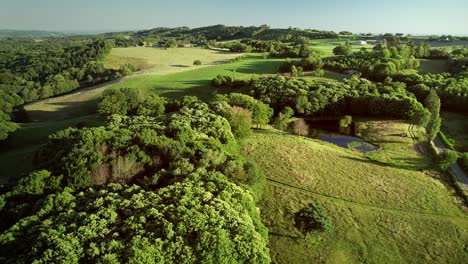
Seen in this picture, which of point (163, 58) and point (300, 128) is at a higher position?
point (163, 58)

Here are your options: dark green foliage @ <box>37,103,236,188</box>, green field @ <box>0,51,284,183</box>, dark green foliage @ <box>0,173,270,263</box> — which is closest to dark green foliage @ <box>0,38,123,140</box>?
green field @ <box>0,51,284,183</box>

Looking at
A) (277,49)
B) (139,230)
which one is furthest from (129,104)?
(277,49)

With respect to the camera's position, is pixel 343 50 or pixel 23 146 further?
pixel 343 50

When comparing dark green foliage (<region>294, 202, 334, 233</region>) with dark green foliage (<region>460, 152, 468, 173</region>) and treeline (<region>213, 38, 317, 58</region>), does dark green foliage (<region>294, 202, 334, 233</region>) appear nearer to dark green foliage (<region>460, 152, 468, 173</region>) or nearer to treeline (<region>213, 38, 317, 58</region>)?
dark green foliage (<region>460, 152, 468, 173</region>)

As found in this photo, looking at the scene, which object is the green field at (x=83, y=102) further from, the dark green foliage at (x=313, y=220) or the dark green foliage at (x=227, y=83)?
the dark green foliage at (x=313, y=220)

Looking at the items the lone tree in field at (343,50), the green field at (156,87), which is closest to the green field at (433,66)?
the lone tree in field at (343,50)

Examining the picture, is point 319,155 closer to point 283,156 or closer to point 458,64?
point 283,156

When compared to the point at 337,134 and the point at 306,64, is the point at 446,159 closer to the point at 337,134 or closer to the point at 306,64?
the point at 337,134
